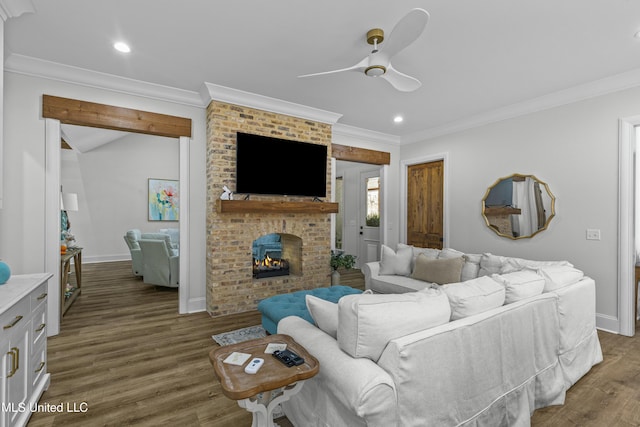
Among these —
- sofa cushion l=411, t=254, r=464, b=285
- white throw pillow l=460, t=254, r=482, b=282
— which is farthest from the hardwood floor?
sofa cushion l=411, t=254, r=464, b=285

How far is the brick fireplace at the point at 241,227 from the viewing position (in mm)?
3836

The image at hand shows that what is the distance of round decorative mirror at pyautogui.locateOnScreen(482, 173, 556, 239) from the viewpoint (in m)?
3.96

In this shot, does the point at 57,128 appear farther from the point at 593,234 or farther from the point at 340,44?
the point at 593,234

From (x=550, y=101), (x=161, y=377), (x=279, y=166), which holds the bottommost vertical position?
(x=161, y=377)

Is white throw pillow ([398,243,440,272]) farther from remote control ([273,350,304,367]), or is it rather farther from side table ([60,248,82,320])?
side table ([60,248,82,320])

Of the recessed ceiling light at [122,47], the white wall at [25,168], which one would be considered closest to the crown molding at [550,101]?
the recessed ceiling light at [122,47]

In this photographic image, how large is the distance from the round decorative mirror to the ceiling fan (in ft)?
8.07

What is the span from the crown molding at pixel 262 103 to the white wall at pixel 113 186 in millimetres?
4663

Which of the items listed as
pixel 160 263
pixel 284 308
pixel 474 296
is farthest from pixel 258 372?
pixel 160 263

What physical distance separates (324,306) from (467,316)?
0.82 meters

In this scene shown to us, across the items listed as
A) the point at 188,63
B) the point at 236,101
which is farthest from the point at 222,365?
the point at 236,101

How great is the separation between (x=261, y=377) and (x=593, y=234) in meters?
4.04

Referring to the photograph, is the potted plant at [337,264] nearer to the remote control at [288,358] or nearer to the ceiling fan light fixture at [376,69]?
the ceiling fan light fixture at [376,69]

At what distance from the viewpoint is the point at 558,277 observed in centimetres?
245
